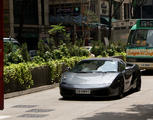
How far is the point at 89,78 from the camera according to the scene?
13.3m

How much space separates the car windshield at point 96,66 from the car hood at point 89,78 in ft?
1.22

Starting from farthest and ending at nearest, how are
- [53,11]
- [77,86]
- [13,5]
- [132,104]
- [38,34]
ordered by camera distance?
[53,11]
[38,34]
[13,5]
[77,86]
[132,104]

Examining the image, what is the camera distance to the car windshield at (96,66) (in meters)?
14.0

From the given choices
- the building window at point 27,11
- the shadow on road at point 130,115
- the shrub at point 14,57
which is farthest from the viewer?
the building window at point 27,11

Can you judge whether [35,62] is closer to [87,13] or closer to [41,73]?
[41,73]

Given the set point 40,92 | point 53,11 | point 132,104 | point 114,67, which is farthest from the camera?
point 53,11

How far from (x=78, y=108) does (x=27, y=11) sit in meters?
38.2

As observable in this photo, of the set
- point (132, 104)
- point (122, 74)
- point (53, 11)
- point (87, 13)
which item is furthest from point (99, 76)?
point (53, 11)

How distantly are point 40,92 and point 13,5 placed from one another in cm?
3153

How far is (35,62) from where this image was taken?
18.1 meters

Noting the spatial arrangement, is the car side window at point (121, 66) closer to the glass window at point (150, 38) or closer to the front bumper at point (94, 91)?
the front bumper at point (94, 91)

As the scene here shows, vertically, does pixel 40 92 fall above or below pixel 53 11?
below

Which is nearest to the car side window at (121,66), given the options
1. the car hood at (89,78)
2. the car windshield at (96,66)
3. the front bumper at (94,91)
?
the car windshield at (96,66)

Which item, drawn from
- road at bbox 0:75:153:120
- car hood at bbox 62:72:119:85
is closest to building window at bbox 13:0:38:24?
road at bbox 0:75:153:120
